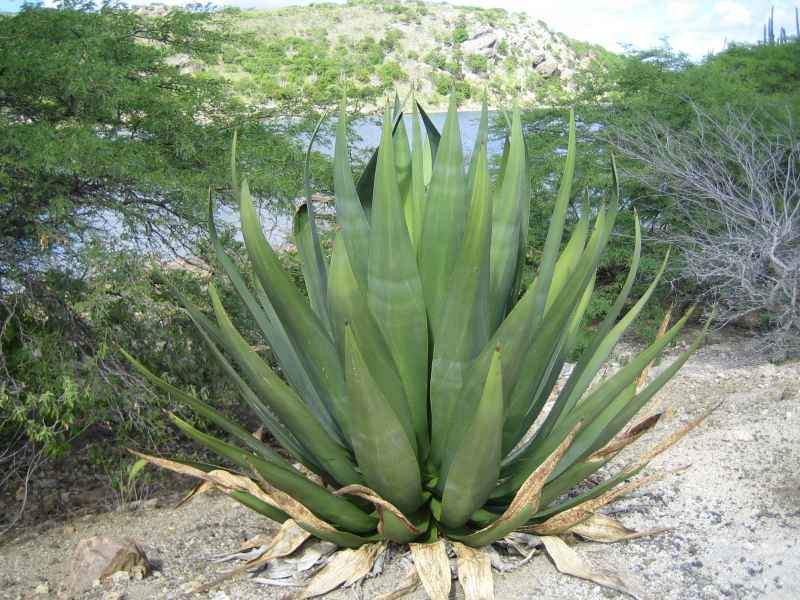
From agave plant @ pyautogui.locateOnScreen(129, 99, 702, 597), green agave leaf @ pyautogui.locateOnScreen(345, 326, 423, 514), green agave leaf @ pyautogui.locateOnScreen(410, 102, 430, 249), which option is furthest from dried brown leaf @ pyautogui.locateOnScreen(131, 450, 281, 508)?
green agave leaf @ pyautogui.locateOnScreen(410, 102, 430, 249)

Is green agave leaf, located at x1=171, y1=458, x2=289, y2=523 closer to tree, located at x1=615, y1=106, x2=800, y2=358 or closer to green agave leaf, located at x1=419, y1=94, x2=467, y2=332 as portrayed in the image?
green agave leaf, located at x1=419, y1=94, x2=467, y2=332

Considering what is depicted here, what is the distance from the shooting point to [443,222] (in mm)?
2301

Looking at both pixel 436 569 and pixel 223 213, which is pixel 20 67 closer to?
pixel 223 213

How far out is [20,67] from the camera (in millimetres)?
4914

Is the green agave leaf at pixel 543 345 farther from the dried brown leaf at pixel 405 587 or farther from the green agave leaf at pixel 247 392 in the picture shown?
the green agave leaf at pixel 247 392

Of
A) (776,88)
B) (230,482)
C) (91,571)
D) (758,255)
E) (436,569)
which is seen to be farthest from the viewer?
(776,88)

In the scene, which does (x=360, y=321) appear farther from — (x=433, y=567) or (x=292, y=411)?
(x=433, y=567)

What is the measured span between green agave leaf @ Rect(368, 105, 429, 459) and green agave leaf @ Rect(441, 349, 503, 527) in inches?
10.2

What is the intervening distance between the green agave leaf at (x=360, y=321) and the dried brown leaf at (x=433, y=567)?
1.25 feet

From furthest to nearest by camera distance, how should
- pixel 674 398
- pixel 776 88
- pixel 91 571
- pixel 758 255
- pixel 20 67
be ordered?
pixel 776 88
pixel 758 255
pixel 674 398
pixel 20 67
pixel 91 571

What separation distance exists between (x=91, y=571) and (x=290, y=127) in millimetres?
4689

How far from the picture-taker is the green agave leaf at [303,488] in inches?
87.0

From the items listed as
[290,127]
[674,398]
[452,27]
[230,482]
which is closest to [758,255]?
[674,398]

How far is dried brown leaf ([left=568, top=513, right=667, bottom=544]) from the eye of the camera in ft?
8.02
